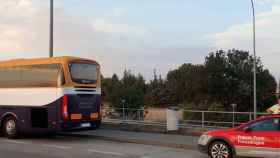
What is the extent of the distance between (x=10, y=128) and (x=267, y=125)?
34.9 ft

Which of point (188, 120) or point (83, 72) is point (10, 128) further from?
point (188, 120)

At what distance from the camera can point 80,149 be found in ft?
49.7

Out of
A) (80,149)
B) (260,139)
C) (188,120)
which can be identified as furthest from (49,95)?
(260,139)

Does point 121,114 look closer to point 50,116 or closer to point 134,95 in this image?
point 50,116

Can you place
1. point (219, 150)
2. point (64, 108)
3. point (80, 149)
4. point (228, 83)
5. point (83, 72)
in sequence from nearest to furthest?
point (219, 150) → point (80, 149) → point (64, 108) → point (83, 72) → point (228, 83)

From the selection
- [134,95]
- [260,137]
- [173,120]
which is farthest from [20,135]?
[134,95]

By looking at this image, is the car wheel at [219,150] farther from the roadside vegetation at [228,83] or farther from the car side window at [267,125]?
the roadside vegetation at [228,83]

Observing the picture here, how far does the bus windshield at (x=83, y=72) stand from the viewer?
1741 centimetres

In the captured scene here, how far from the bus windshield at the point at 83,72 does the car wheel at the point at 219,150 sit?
658 centimetres

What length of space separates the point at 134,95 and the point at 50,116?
2528cm

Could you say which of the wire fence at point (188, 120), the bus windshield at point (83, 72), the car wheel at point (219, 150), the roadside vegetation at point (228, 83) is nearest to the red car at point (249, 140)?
the car wheel at point (219, 150)

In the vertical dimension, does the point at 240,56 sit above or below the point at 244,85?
above

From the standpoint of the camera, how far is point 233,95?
65562mm

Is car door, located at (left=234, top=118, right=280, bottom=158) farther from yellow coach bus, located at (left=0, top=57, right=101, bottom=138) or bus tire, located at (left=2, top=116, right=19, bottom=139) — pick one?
bus tire, located at (left=2, top=116, right=19, bottom=139)
